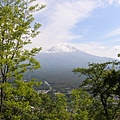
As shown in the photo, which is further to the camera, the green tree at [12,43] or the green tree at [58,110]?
the green tree at [58,110]

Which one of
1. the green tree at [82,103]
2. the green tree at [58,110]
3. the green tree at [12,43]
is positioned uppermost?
the green tree at [12,43]

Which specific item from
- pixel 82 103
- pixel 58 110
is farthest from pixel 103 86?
pixel 58 110

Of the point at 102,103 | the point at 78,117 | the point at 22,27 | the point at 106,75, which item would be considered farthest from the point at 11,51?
the point at 78,117

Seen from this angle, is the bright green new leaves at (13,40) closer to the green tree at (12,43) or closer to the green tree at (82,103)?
the green tree at (12,43)

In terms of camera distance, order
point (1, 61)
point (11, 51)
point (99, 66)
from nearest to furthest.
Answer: point (1, 61), point (11, 51), point (99, 66)

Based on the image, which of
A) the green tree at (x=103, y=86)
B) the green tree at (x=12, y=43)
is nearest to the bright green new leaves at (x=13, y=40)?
the green tree at (x=12, y=43)

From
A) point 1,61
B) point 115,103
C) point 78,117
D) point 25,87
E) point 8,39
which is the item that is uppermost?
point 8,39

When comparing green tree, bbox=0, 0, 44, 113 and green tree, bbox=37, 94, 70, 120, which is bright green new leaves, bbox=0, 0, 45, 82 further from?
green tree, bbox=37, 94, 70, 120

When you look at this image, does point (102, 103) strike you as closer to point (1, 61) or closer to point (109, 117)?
point (109, 117)

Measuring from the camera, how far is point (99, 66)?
59.9 ft

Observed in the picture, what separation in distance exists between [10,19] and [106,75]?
9662 millimetres

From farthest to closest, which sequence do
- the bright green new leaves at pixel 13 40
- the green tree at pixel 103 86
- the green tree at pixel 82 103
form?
the green tree at pixel 82 103 < the green tree at pixel 103 86 < the bright green new leaves at pixel 13 40

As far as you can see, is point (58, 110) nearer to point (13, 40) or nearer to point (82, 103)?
point (82, 103)

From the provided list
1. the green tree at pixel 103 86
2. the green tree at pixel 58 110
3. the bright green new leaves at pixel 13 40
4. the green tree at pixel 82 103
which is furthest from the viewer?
the green tree at pixel 58 110
